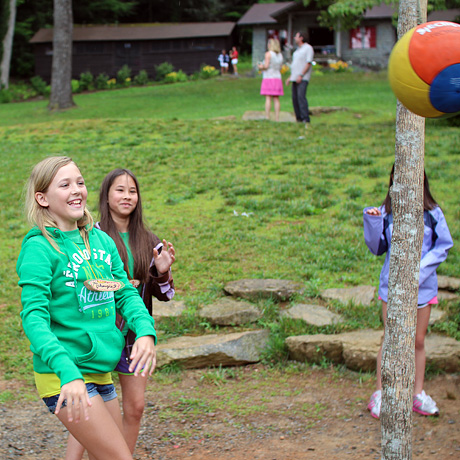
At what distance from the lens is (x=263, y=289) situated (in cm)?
536

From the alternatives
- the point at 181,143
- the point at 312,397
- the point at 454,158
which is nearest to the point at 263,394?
the point at 312,397

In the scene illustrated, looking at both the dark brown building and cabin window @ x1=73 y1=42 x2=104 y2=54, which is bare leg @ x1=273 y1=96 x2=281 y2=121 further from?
cabin window @ x1=73 y1=42 x2=104 y2=54

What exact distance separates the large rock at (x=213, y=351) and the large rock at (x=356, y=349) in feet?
0.96

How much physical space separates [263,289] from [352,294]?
758 mm

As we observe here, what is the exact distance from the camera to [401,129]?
2846mm

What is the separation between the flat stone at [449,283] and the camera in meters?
5.54

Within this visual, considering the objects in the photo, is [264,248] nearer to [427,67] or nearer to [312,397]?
[312,397]

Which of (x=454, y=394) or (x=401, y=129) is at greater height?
(x=401, y=129)

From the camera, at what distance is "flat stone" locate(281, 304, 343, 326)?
16.3 feet

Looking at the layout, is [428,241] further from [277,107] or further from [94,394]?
[277,107]

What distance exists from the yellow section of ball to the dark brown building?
34.5 meters

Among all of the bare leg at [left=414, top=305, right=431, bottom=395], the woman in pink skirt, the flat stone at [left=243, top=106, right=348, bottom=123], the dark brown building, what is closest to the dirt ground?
the bare leg at [left=414, top=305, right=431, bottom=395]

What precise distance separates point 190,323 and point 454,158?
620 centimetres

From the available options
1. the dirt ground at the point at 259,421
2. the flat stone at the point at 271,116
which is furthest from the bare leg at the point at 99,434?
the flat stone at the point at 271,116
